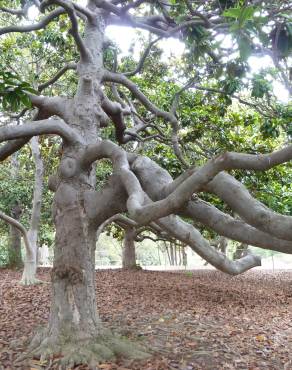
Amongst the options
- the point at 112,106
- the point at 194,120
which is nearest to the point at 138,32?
the point at 194,120

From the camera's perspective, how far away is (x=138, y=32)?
36.7 ft

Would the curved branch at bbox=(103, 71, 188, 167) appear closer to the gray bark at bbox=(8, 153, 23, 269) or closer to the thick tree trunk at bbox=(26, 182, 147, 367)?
the thick tree trunk at bbox=(26, 182, 147, 367)

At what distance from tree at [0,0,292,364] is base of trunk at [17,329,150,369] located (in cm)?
1

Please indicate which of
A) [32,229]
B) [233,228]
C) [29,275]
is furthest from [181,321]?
[32,229]

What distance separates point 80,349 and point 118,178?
6.93ft

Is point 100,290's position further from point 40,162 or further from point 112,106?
point 112,106

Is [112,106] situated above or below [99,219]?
above

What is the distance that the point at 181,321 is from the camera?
23.9ft

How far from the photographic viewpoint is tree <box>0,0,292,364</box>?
3.77m

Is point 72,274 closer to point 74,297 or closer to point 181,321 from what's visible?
point 74,297

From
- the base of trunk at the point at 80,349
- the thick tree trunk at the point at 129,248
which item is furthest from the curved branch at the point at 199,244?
the thick tree trunk at the point at 129,248

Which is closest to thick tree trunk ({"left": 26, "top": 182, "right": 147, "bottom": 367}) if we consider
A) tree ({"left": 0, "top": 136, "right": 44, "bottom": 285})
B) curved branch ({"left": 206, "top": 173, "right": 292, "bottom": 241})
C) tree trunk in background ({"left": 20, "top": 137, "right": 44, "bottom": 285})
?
curved branch ({"left": 206, "top": 173, "right": 292, "bottom": 241})

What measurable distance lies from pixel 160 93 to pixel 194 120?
103cm

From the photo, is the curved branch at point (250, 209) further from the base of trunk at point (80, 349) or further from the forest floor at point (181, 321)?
the base of trunk at point (80, 349)
